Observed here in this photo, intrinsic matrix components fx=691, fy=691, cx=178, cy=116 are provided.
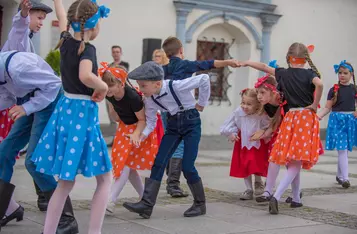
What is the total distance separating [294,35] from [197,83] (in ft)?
42.6

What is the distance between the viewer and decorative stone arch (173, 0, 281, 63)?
16.2 meters

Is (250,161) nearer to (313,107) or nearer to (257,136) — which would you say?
(257,136)

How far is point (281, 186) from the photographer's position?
21.1 feet

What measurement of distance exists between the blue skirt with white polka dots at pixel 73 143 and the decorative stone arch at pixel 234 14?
11867 mm

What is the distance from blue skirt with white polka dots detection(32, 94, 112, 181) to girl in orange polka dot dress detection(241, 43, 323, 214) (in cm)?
246

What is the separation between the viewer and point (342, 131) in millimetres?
8961

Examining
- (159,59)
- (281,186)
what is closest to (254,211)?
(281,186)

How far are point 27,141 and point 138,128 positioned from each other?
102cm

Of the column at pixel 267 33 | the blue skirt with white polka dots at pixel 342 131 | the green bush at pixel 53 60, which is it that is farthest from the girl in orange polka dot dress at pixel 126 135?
the column at pixel 267 33

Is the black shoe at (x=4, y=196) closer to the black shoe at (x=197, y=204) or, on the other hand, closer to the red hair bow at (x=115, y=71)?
the red hair bow at (x=115, y=71)

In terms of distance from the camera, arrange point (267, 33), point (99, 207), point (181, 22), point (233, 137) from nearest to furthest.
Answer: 1. point (99, 207)
2. point (233, 137)
3. point (181, 22)
4. point (267, 33)

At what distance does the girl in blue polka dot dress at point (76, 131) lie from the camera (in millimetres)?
4410

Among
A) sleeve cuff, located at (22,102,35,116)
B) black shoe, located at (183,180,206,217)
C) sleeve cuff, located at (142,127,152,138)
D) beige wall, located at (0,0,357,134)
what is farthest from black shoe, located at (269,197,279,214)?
beige wall, located at (0,0,357,134)

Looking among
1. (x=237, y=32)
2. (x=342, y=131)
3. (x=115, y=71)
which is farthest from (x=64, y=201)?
(x=237, y=32)
